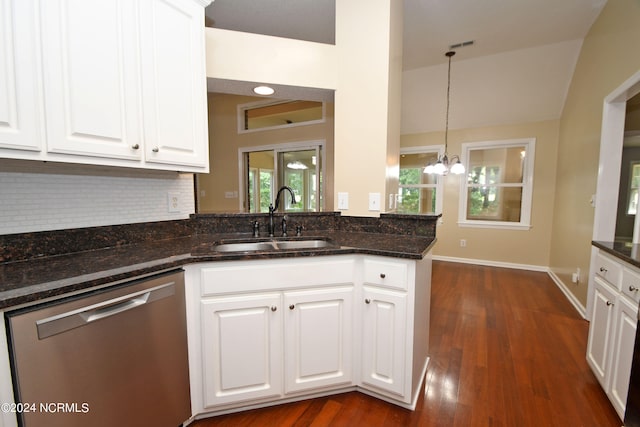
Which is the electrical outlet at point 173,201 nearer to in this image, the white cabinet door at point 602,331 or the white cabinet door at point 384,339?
the white cabinet door at point 384,339

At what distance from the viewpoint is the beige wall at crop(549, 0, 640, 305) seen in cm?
223

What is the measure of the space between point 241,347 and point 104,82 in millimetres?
1368

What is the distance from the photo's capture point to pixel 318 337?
1481mm

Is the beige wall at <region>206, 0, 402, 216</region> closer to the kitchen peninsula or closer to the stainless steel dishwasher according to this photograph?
the kitchen peninsula

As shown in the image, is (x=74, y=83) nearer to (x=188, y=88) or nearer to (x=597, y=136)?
(x=188, y=88)

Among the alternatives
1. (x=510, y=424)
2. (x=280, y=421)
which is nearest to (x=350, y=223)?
(x=280, y=421)

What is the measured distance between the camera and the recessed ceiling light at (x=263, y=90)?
199cm

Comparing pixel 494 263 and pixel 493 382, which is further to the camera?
pixel 494 263

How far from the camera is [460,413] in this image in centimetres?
148

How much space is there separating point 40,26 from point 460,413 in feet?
8.48

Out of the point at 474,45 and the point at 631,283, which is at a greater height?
the point at 474,45

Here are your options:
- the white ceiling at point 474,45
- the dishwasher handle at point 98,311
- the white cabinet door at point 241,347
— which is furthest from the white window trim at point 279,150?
the dishwasher handle at point 98,311

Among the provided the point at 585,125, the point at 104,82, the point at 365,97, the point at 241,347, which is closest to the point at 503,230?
the point at 585,125

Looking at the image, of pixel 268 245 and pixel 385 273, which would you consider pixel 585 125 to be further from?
pixel 268 245
